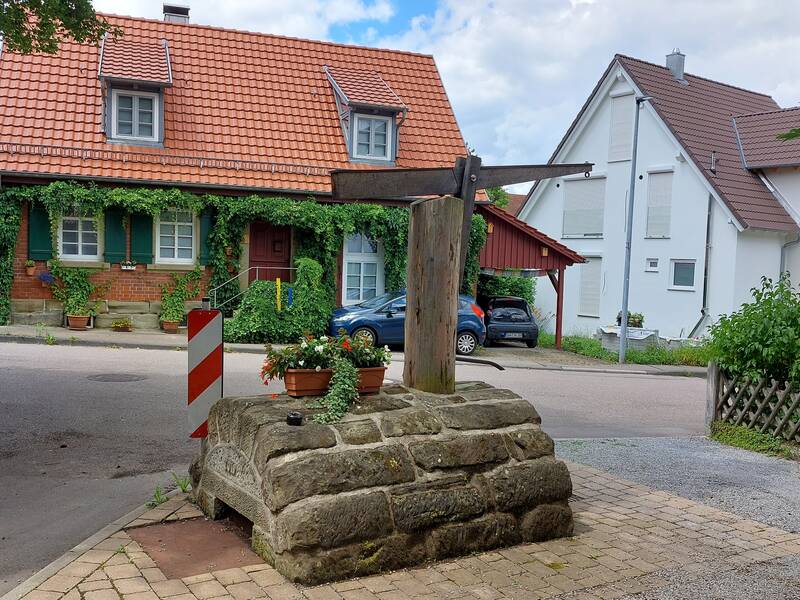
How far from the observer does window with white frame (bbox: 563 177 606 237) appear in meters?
29.5

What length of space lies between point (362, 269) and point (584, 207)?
1118 cm

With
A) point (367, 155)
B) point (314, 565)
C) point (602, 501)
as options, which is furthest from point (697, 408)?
point (367, 155)

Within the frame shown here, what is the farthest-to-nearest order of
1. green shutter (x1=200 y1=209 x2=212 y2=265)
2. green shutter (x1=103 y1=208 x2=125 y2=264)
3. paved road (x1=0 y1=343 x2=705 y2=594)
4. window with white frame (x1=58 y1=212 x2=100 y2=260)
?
green shutter (x1=200 y1=209 x2=212 y2=265)
green shutter (x1=103 y1=208 x2=125 y2=264)
window with white frame (x1=58 y1=212 x2=100 y2=260)
paved road (x1=0 y1=343 x2=705 y2=594)

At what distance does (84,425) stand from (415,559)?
5.49m

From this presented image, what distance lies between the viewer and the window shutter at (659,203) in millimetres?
26906

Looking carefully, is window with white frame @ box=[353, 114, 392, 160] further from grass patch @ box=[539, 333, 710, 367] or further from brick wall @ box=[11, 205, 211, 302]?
grass patch @ box=[539, 333, 710, 367]

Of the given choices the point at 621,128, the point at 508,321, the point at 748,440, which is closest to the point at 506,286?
the point at 508,321

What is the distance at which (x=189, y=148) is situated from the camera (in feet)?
68.9

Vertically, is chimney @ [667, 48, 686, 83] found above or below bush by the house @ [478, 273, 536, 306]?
above

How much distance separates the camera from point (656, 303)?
27.1m

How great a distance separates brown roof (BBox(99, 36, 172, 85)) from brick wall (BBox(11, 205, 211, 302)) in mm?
3738

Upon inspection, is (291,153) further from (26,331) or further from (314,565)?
(314,565)

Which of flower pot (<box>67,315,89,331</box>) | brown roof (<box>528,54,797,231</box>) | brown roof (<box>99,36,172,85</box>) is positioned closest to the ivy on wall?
flower pot (<box>67,315,89,331</box>)

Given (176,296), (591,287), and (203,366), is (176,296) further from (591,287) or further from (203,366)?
(591,287)
